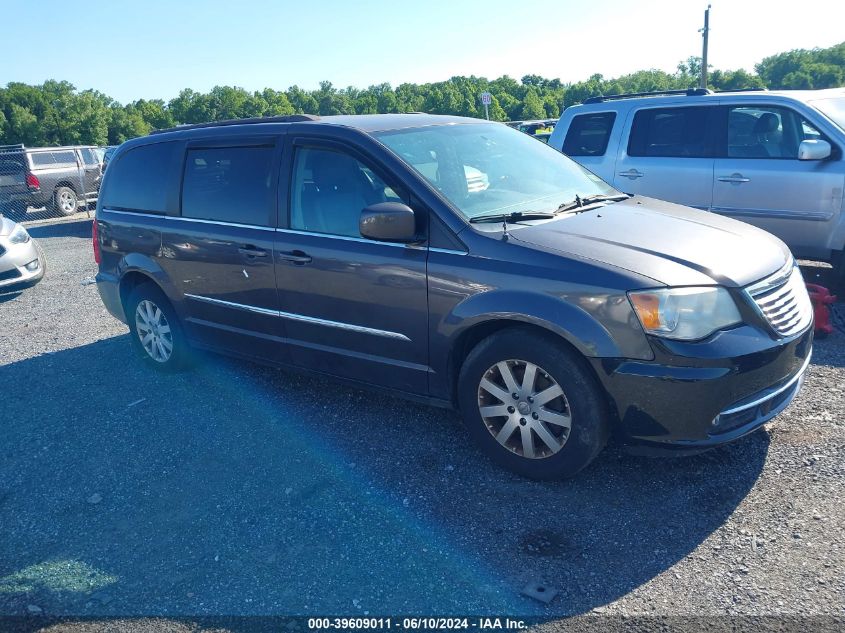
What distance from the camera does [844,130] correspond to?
20.4 ft

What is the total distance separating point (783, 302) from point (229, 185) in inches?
137

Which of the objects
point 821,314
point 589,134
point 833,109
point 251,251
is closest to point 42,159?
point 589,134

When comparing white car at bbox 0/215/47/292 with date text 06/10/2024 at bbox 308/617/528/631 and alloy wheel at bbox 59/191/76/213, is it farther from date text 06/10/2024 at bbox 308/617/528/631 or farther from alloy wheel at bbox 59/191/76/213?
alloy wheel at bbox 59/191/76/213

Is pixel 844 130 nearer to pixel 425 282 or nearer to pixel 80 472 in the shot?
pixel 425 282

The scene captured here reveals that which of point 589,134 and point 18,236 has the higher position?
point 589,134

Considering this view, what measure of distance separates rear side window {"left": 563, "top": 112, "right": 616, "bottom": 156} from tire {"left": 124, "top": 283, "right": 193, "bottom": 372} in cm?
477

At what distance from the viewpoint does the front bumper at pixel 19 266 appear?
905 centimetres

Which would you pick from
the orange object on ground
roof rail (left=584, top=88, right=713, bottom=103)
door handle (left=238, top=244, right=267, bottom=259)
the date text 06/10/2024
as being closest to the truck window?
roof rail (left=584, top=88, right=713, bottom=103)

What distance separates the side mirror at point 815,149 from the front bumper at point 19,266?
9262 mm

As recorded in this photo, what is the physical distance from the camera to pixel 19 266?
9172mm

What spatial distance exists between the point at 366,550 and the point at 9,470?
2521mm

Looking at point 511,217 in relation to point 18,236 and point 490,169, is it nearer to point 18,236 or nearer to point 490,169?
point 490,169

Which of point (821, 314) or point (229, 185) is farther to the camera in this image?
point (821, 314)

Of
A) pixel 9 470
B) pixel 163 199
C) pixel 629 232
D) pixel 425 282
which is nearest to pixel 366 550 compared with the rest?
pixel 425 282
